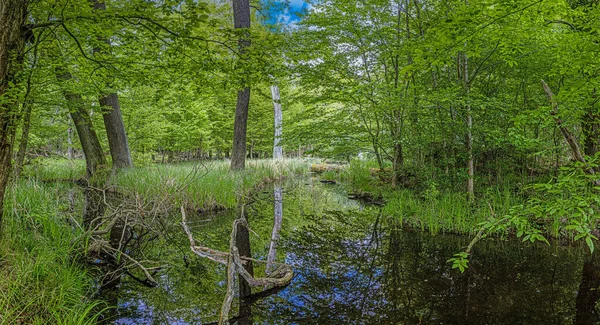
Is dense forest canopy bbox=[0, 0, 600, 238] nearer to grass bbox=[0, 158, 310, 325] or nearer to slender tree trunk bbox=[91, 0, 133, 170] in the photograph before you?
slender tree trunk bbox=[91, 0, 133, 170]

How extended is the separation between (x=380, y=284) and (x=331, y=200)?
5020 mm

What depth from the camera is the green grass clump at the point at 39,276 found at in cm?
206

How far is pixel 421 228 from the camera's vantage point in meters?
5.61

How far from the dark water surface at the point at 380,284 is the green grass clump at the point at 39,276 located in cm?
43

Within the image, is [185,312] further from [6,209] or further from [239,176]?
[239,176]

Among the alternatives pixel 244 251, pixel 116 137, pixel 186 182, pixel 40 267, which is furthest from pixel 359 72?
pixel 40 267

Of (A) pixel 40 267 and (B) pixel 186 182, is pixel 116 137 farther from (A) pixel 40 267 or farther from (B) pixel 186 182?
(A) pixel 40 267

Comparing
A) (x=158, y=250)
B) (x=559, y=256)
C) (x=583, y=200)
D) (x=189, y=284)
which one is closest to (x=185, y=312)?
(x=189, y=284)

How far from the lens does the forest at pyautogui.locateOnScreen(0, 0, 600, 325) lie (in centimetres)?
261

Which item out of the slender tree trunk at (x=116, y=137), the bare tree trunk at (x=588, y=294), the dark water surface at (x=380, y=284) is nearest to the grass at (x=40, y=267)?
the dark water surface at (x=380, y=284)

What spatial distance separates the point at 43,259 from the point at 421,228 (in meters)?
5.45

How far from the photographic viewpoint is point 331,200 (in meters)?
8.39

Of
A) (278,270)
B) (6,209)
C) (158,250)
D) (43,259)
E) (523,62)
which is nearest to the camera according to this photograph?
(43,259)

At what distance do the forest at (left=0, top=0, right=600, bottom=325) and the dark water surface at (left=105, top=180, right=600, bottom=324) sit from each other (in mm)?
24
